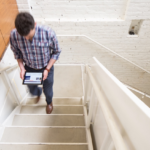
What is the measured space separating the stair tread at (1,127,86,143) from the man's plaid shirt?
900 mm

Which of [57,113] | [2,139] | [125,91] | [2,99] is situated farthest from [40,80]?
[125,91]

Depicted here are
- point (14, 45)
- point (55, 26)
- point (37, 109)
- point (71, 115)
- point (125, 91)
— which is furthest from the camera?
point (55, 26)

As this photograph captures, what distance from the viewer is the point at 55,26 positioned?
8.46 feet

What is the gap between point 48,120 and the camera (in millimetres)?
1651

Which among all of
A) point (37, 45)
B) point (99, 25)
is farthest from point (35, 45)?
point (99, 25)

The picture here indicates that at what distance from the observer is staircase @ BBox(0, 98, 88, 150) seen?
1310mm

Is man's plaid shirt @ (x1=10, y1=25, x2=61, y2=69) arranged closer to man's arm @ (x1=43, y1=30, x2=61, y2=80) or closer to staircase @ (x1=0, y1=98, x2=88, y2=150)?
man's arm @ (x1=43, y1=30, x2=61, y2=80)

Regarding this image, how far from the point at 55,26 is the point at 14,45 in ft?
5.31

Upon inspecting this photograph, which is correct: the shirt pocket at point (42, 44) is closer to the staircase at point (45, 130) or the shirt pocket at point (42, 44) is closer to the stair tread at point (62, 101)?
the staircase at point (45, 130)

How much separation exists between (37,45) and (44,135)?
1.16 metres

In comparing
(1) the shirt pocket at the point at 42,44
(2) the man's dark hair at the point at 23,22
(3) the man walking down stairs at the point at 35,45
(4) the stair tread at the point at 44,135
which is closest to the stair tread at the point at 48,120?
(4) the stair tread at the point at 44,135

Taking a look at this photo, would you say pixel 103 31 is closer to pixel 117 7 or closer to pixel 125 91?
pixel 117 7

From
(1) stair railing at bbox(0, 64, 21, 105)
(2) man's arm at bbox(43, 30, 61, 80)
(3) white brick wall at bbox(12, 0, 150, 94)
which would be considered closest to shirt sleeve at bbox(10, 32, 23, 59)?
(1) stair railing at bbox(0, 64, 21, 105)

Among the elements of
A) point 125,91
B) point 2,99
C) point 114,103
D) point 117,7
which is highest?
point 117,7
